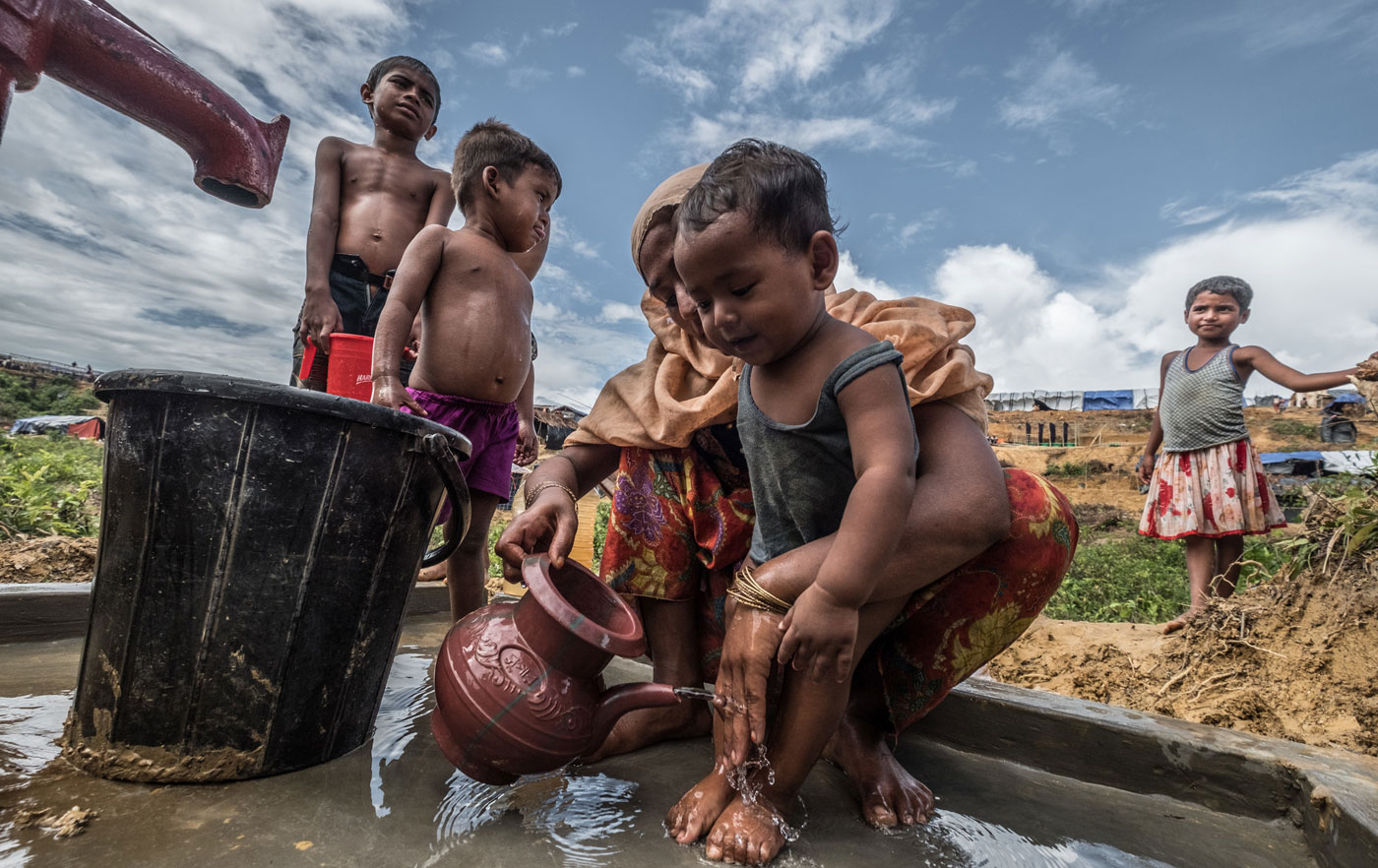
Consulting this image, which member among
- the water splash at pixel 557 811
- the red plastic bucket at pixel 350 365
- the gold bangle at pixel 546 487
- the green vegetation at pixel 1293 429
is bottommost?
the water splash at pixel 557 811

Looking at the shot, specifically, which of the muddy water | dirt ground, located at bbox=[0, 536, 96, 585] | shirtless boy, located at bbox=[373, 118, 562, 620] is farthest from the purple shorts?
dirt ground, located at bbox=[0, 536, 96, 585]

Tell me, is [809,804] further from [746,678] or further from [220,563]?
[220,563]

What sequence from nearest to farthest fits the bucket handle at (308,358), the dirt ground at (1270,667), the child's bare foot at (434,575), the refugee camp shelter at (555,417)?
1. the dirt ground at (1270,667)
2. the bucket handle at (308,358)
3. the child's bare foot at (434,575)
4. the refugee camp shelter at (555,417)

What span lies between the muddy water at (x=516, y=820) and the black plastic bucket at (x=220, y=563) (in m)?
0.09

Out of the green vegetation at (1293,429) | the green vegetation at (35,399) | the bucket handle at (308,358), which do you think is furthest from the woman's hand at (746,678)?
the green vegetation at (35,399)

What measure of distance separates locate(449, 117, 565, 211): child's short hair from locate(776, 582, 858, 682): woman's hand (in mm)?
2016

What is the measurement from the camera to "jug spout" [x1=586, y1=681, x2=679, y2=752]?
1.40 metres

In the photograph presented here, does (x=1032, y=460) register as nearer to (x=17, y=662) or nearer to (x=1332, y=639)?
(x=1332, y=639)

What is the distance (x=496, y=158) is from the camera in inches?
103

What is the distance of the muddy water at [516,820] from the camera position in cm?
121

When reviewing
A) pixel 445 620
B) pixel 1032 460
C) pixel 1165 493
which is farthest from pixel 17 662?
pixel 1032 460

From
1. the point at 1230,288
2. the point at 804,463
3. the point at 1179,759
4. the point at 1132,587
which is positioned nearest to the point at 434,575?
the point at 804,463

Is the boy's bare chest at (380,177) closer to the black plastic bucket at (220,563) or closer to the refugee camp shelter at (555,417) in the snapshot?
the black plastic bucket at (220,563)

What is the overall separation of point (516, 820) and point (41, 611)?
7.36 ft
